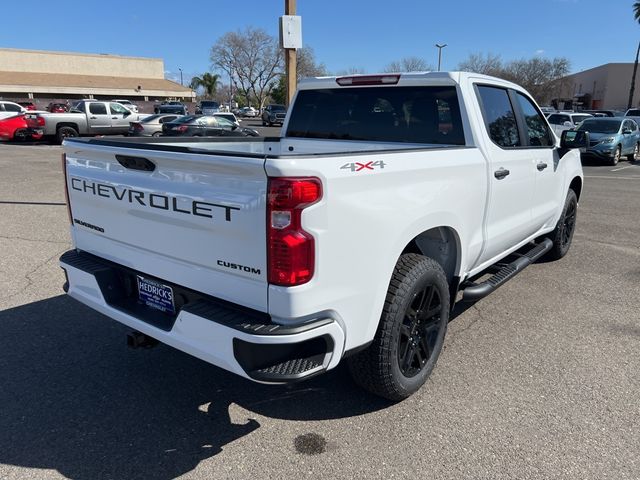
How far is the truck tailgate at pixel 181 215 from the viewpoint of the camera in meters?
2.23

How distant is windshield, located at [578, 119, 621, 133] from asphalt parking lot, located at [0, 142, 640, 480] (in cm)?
1546

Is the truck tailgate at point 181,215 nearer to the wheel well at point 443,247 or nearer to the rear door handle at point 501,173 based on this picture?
the wheel well at point 443,247

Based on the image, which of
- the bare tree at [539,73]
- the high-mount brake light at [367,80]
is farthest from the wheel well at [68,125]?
the bare tree at [539,73]

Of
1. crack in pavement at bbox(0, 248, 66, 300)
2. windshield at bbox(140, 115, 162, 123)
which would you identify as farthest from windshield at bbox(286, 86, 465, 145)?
windshield at bbox(140, 115, 162, 123)

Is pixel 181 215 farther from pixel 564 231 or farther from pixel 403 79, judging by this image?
pixel 564 231

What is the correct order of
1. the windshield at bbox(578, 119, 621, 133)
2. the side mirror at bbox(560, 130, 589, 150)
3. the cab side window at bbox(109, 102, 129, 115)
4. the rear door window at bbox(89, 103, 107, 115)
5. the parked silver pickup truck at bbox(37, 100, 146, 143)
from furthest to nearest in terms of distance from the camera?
1. the cab side window at bbox(109, 102, 129, 115)
2. the rear door window at bbox(89, 103, 107, 115)
3. the parked silver pickup truck at bbox(37, 100, 146, 143)
4. the windshield at bbox(578, 119, 621, 133)
5. the side mirror at bbox(560, 130, 589, 150)

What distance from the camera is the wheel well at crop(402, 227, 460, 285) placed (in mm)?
3311

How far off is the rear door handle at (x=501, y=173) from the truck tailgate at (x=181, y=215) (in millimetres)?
2136

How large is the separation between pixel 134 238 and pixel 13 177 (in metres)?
11.4

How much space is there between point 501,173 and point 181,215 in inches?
94.5

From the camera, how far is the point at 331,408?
10.0 feet

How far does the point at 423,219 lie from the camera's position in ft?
9.32

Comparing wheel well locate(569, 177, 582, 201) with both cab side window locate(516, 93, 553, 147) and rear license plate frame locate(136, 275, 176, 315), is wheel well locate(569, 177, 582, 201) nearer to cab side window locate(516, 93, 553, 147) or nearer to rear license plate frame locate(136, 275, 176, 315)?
cab side window locate(516, 93, 553, 147)

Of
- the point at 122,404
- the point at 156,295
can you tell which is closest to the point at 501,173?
the point at 156,295
